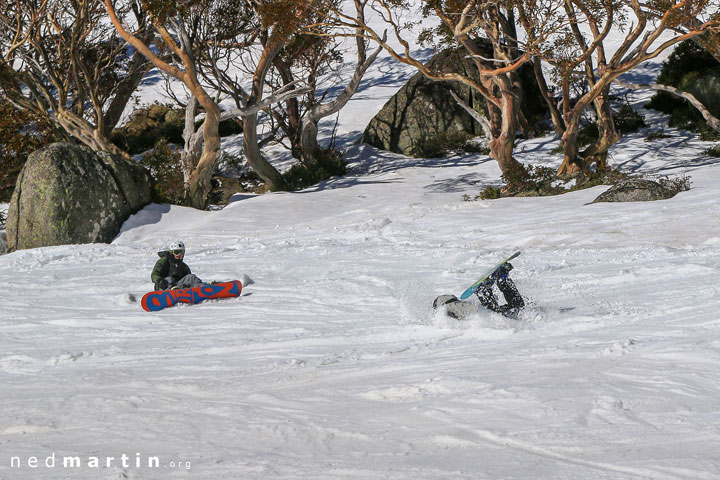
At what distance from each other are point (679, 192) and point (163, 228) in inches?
396

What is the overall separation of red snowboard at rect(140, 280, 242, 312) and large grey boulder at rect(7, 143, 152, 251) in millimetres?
7037

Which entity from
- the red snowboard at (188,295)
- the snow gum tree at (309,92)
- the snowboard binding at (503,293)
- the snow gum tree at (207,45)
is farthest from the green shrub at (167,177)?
the snowboard binding at (503,293)

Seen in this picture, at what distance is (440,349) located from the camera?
5949mm

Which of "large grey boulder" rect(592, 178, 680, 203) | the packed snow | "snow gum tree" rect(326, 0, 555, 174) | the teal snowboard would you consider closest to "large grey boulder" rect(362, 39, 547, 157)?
"snow gum tree" rect(326, 0, 555, 174)

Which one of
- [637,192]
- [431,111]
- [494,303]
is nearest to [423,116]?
[431,111]

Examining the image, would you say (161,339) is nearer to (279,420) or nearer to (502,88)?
(279,420)

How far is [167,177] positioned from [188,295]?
10.0 metres

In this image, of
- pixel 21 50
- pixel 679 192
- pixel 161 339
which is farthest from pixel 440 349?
pixel 21 50

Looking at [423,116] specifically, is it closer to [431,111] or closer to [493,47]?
[431,111]

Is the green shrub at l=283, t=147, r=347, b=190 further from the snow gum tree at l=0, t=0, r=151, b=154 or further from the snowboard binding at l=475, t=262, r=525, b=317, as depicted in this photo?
the snowboard binding at l=475, t=262, r=525, b=317

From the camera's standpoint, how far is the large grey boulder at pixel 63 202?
1458 cm

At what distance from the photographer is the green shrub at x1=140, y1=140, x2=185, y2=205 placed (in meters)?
17.0

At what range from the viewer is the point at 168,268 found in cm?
885

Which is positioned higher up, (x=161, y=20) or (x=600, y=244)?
(x=161, y=20)
